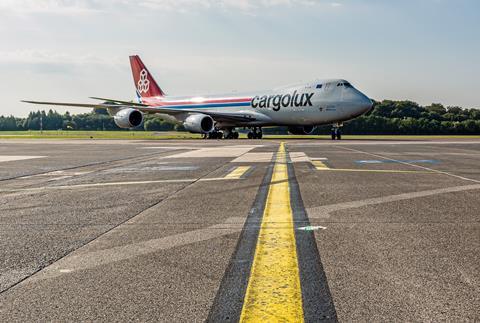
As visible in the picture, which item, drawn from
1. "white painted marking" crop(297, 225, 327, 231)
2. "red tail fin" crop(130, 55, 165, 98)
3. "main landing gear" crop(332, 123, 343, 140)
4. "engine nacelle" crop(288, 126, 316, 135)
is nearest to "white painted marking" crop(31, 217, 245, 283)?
"white painted marking" crop(297, 225, 327, 231)

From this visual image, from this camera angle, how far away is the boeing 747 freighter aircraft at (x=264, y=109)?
102ft

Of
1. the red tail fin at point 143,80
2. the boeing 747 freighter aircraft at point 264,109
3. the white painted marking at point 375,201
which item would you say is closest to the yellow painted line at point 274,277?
the white painted marking at point 375,201

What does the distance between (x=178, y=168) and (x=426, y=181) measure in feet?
17.1

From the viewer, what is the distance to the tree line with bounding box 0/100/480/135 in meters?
64.5

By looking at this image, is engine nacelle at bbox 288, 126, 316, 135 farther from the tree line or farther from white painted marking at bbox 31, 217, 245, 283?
white painted marking at bbox 31, 217, 245, 283

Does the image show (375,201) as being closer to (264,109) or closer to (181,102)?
(264,109)

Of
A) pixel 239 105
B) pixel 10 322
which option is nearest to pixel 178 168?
pixel 10 322

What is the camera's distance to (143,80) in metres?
49.1

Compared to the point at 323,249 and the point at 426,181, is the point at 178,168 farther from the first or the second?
the point at 323,249

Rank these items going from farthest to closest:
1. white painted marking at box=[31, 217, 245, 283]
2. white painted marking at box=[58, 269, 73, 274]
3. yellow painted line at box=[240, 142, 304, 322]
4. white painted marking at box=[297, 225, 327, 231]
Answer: white painted marking at box=[297, 225, 327, 231] → white painted marking at box=[31, 217, 245, 283] → white painted marking at box=[58, 269, 73, 274] → yellow painted line at box=[240, 142, 304, 322]

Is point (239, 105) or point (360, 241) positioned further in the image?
point (239, 105)

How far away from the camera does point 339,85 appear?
31.3 metres

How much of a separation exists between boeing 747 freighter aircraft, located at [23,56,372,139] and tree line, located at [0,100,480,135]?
5.77 metres

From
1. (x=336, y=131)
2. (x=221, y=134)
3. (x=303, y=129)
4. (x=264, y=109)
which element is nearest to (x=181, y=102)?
(x=221, y=134)
